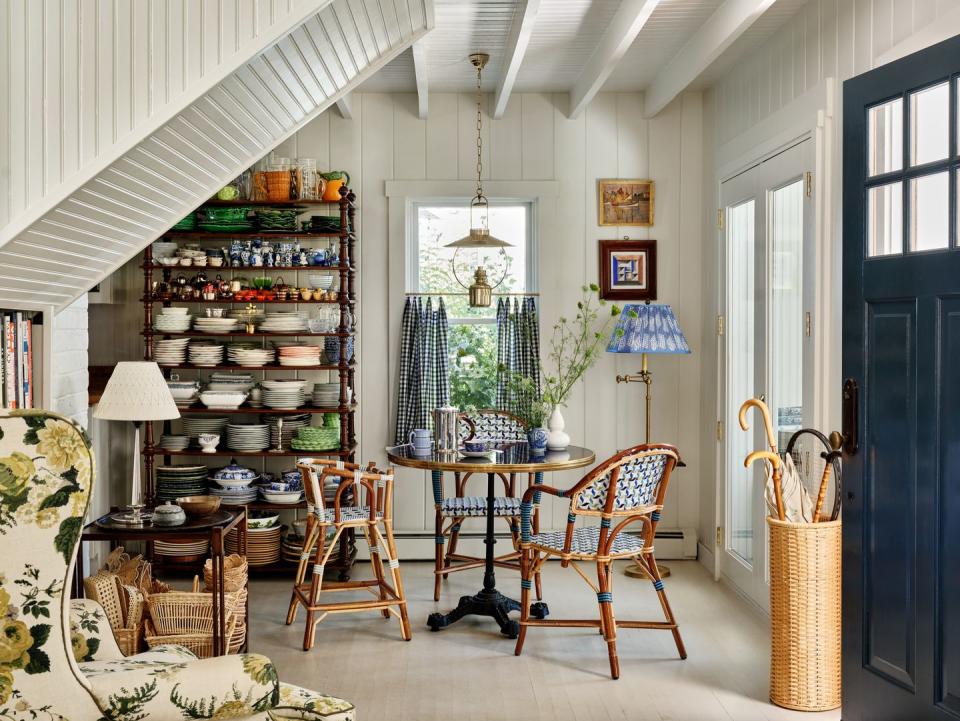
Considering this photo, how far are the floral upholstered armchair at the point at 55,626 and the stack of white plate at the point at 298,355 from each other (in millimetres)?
3233

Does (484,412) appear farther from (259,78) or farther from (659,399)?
(259,78)

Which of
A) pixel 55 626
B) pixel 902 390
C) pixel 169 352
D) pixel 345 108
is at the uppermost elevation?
pixel 345 108

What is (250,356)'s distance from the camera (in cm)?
505

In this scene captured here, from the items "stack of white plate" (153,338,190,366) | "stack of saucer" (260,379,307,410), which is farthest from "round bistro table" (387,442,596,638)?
"stack of white plate" (153,338,190,366)

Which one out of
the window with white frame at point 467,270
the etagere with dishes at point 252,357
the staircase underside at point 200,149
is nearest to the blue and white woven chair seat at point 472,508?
the etagere with dishes at point 252,357

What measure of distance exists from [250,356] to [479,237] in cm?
147

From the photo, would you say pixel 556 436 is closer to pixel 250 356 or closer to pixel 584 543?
pixel 584 543

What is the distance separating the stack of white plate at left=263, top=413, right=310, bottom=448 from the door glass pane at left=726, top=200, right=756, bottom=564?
93.2 inches

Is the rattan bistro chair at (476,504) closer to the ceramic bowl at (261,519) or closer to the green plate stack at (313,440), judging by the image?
the green plate stack at (313,440)

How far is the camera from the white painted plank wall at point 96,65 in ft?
8.29

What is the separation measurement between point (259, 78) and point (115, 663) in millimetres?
1816

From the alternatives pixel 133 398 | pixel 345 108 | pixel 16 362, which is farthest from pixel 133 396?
pixel 345 108

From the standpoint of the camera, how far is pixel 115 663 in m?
2.19

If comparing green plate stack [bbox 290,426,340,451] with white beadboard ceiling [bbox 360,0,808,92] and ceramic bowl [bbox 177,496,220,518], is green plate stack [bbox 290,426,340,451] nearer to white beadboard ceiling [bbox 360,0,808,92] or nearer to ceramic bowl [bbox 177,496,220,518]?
ceramic bowl [bbox 177,496,220,518]
